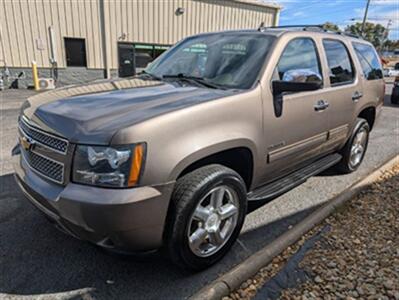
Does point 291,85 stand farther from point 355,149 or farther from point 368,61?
point 368,61

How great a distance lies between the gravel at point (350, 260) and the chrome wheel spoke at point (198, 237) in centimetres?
43

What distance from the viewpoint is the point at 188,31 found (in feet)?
56.7

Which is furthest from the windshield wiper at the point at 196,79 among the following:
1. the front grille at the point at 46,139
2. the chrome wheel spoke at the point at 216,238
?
the front grille at the point at 46,139

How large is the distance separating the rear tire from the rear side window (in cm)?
70

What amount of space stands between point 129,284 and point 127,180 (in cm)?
92

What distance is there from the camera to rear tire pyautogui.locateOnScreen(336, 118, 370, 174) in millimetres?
4387

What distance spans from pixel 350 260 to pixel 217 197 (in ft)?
4.03

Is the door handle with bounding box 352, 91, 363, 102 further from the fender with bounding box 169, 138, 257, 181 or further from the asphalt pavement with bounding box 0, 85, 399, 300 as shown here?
the fender with bounding box 169, 138, 257, 181

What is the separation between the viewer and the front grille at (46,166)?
2.03m

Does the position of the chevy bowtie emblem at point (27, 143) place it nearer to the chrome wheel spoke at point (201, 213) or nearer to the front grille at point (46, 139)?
the front grille at point (46, 139)

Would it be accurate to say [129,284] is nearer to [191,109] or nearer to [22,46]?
[191,109]

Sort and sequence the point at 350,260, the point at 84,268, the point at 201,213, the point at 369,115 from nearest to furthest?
the point at 201,213
the point at 84,268
the point at 350,260
the point at 369,115

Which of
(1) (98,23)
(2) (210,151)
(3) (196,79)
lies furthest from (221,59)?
(1) (98,23)

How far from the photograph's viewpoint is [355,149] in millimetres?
4625
